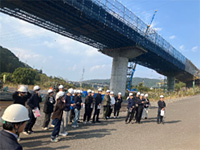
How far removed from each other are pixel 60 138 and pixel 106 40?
1997 centimetres

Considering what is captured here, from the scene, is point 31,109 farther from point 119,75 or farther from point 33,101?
point 119,75

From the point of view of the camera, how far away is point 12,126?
1.97 meters

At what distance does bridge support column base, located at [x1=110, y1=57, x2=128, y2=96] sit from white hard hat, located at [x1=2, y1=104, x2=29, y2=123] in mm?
23837

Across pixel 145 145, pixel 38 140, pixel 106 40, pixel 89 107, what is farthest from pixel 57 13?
pixel 145 145

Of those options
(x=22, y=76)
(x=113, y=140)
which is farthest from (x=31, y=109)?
(x=22, y=76)

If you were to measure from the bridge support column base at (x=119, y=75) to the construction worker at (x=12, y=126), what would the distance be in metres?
23.9

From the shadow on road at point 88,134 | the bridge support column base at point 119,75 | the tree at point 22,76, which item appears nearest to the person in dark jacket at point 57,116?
the shadow on road at point 88,134

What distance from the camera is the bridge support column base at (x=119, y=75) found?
2569cm

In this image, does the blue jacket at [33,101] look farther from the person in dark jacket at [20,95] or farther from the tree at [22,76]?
the tree at [22,76]

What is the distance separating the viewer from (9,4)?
15.2m

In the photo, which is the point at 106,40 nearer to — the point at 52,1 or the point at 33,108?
the point at 52,1

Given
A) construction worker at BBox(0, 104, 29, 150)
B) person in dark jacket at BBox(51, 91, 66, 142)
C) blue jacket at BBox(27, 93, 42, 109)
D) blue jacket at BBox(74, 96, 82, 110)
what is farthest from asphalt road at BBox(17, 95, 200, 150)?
construction worker at BBox(0, 104, 29, 150)

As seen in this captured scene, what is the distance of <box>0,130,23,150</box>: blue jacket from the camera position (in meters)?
1.75

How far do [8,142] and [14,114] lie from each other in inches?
13.3
